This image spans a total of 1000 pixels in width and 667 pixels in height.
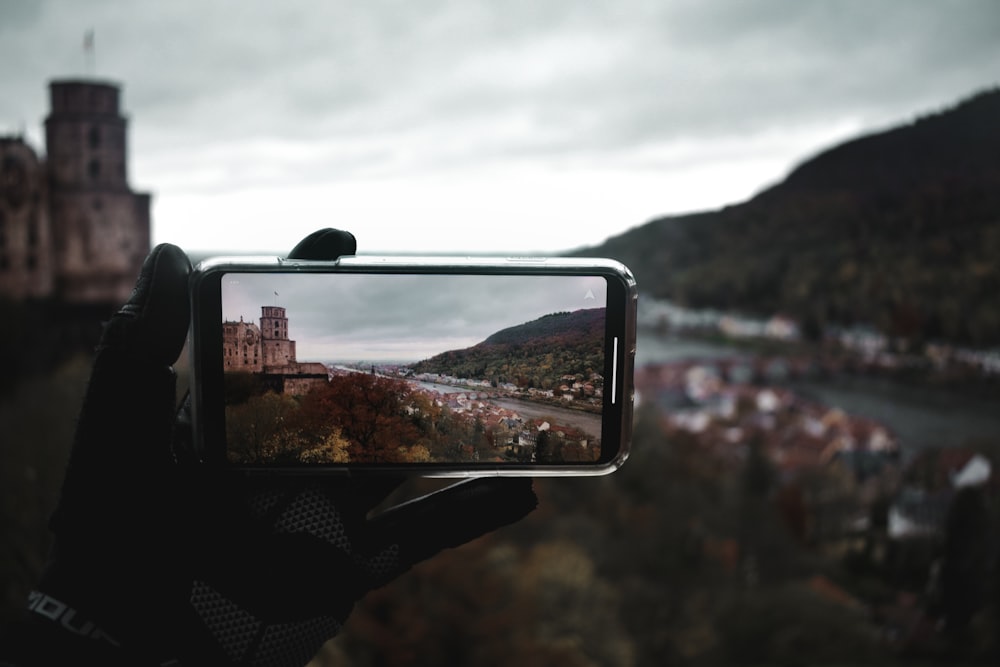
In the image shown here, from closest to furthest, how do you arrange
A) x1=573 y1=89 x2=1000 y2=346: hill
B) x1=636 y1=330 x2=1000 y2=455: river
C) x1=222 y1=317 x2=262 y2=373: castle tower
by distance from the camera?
x1=222 y1=317 x2=262 y2=373: castle tower
x1=573 y1=89 x2=1000 y2=346: hill
x1=636 y1=330 x2=1000 y2=455: river

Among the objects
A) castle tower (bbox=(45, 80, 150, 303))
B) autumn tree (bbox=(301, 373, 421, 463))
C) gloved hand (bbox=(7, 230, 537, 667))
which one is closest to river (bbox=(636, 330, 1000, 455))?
castle tower (bbox=(45, 80, 150, 303))

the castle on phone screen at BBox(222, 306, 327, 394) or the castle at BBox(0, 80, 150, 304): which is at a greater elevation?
the castle at BBox(0, 80, 150, 304)

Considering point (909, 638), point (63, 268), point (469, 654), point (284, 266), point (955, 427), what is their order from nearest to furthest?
point (284, 266), point (469, 654), point (63, 268), point (909, 638), point (955, 427)

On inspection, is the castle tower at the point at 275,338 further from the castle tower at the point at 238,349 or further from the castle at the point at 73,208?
the castle at the point at 73,208

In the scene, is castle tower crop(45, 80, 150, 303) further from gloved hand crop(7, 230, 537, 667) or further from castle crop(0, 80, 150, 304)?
gloved hand crop(7, 230, 537, 667)

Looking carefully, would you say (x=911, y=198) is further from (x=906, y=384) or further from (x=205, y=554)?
(x=205, y=554)

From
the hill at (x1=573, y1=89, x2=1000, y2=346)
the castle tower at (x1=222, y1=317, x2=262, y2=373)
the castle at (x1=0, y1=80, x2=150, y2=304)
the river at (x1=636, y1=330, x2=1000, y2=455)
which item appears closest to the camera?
the castle tower at (x1=222, y1=317, x2=262, y2=373)

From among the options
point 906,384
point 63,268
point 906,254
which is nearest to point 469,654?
point 63,268
